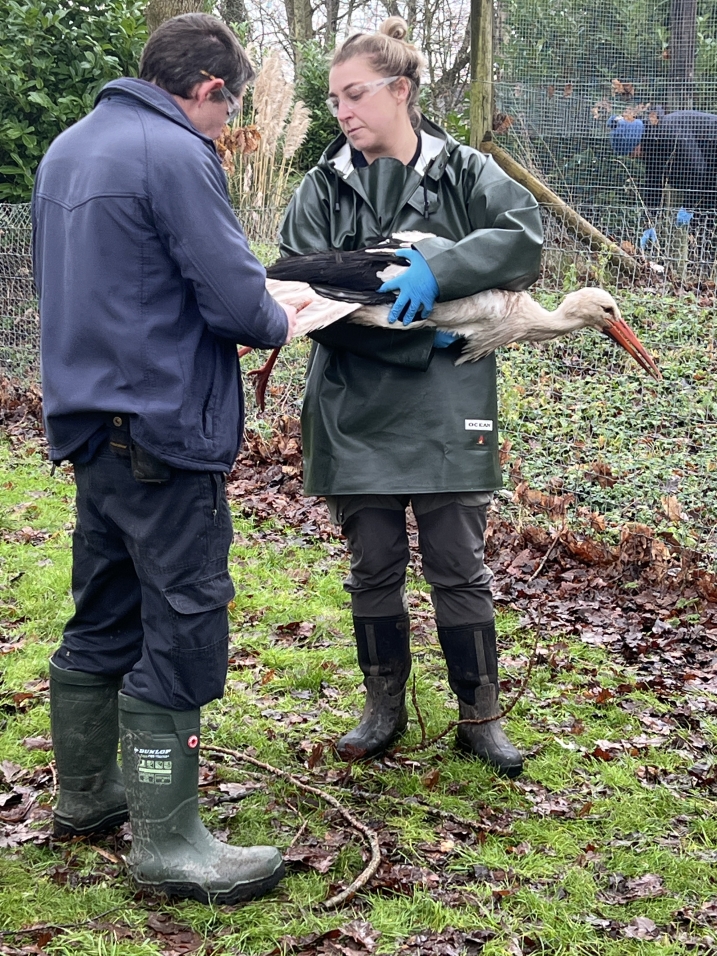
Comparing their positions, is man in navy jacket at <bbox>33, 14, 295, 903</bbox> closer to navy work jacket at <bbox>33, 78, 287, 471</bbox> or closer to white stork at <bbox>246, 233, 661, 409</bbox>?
navy work jacket at <bbox>33, 78, 287, 471</bbox>

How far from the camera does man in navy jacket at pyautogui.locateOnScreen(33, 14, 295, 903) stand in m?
2.60

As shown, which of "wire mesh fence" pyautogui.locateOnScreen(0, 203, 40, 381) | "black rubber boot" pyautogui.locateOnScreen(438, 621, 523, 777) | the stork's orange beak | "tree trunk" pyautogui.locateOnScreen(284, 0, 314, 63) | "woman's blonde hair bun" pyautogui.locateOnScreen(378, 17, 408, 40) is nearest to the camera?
"woman's blonde hair bun" pyautogui.locateOnScreen(378, 17, 408, 40)

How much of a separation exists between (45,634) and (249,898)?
229cm

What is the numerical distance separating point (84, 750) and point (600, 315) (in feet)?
8.66

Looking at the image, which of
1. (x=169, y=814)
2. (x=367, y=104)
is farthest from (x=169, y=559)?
(x=367, y=104)

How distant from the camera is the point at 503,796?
3498mm

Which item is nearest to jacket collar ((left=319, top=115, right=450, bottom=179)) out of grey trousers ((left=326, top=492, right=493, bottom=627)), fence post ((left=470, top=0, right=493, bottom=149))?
grey trousers ((left=326, top=492, right=493, bottom=627))

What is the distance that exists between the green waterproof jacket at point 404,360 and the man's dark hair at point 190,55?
32.2 inches

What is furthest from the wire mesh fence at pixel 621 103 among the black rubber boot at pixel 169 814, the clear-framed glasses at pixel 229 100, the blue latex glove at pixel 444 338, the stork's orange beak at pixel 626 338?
the black rubber boot at pixel 169 814

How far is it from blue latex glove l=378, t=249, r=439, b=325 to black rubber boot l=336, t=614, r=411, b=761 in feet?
3.72

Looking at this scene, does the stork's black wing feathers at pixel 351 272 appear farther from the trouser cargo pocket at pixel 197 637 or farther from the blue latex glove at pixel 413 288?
the trouser cargo pocket at pixel 197 637

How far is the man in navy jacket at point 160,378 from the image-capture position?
2.60 m

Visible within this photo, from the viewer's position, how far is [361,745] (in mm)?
3729

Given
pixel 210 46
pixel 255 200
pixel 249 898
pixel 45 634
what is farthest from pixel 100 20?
pixel 249 898
